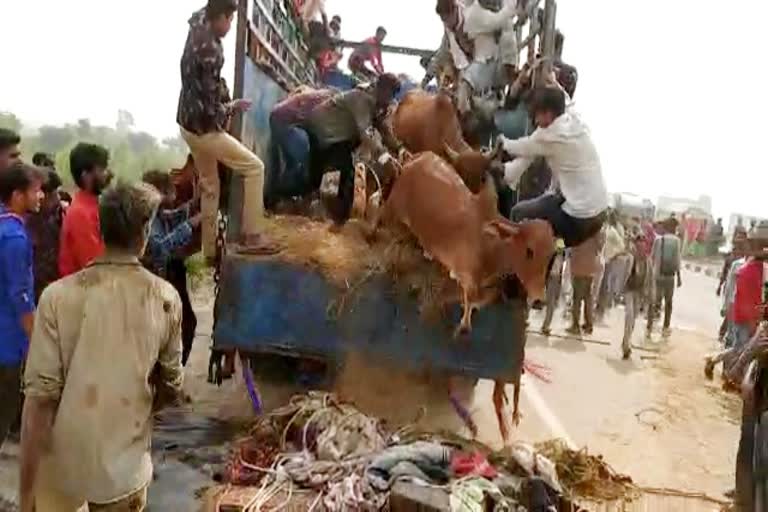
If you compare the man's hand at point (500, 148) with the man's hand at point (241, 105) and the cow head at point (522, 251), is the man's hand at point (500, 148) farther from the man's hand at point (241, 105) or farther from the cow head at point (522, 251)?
the man's hand at point (241, 105)

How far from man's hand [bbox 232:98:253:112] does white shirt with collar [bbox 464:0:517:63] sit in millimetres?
2340

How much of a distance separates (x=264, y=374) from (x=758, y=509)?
149 inches

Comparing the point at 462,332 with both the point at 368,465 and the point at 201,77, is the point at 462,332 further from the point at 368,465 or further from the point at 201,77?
the point at 201,77

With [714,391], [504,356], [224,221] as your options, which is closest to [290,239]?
[224,221]

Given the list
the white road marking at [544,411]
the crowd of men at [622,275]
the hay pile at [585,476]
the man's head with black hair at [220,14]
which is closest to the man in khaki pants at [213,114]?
the man's head with black hair at [220,14]

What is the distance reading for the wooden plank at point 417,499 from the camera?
352 centimetres

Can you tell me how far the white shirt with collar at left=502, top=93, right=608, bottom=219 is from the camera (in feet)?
17.5

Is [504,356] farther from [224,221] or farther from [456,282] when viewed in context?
[224,221]

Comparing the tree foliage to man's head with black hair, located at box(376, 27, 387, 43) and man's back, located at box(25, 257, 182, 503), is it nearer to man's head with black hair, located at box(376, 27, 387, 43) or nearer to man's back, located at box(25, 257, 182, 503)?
man's head with black hair, located at box(376, 27, 387, 43)

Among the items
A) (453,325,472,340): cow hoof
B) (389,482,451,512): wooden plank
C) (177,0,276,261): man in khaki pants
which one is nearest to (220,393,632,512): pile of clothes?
(389,482,451,512): wooden plank

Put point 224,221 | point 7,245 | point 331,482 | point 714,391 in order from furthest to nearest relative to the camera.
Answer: point 714,391
point 224,221
point 331,482
point 7,245

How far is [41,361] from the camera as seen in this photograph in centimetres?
263

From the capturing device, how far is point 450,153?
5.35m

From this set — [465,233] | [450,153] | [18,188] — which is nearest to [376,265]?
[465,233]
